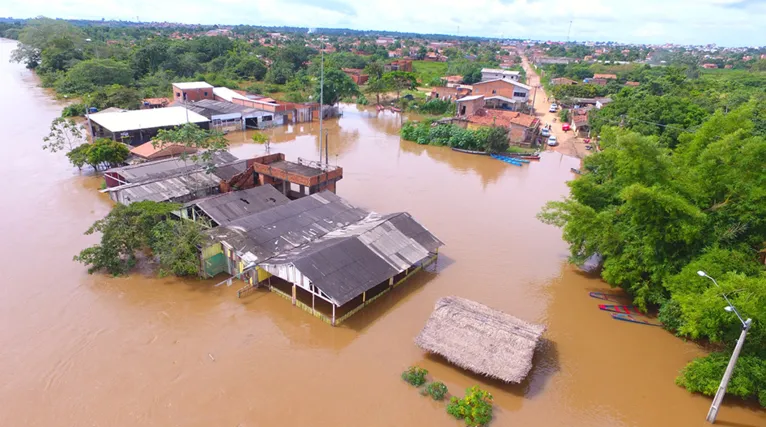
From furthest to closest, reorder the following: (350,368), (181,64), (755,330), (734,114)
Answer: (181,64), (734,114), (350,368), (755,330)

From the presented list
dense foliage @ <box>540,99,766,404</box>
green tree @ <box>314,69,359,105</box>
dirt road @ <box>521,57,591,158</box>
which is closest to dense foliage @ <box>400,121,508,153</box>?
dirt road @ <box>521,57,591,158</box>

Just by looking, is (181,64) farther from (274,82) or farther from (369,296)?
(369,296)

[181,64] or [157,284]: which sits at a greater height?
[181,64]

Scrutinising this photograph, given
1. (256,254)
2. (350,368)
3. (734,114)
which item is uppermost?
(734,114)

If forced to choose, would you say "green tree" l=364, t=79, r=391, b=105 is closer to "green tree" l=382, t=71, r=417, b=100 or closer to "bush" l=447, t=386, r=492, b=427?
"green tree" l=382, t=71, r=417, b=100

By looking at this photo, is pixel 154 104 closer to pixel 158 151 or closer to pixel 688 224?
pixel 158 151

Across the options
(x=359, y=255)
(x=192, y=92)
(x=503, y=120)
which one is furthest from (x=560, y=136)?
(x=192, y=92)

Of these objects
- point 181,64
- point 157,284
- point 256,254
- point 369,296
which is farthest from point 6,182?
point 181,64
